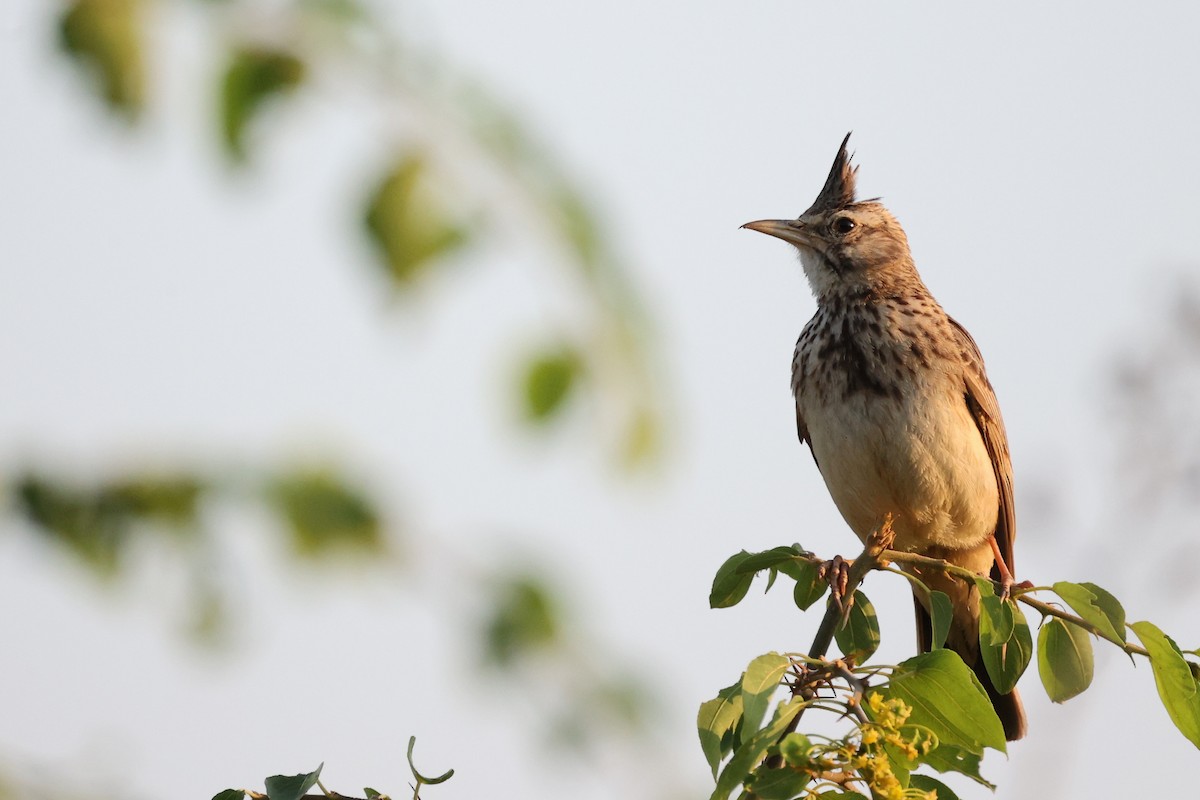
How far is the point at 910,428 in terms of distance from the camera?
20.0ft

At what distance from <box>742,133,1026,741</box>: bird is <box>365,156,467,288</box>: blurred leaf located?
193 inches

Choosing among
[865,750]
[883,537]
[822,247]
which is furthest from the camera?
[822,247]

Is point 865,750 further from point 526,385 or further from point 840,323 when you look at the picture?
point 840,323

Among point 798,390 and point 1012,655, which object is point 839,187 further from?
point 1012,655

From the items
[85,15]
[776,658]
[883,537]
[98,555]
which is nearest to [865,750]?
[776,658]

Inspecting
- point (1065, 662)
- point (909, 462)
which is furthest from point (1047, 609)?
point (909, 462)

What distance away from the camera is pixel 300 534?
1185 millimetres

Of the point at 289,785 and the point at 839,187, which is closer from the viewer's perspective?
the point at 289,785

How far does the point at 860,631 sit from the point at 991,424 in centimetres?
295

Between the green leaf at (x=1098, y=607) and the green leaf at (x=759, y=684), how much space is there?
2.82 feet

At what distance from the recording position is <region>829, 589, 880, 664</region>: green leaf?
3.85 metres

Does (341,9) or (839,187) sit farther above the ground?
(839,187)

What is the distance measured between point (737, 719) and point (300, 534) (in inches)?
79.8

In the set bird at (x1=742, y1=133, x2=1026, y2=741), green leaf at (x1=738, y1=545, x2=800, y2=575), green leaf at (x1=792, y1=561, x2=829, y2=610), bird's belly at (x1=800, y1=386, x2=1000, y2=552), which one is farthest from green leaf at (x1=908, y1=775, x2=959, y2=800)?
bird's belly at (x1=800, y1=386, x2=1000, y2=552)
